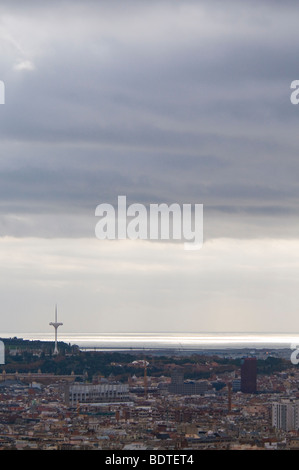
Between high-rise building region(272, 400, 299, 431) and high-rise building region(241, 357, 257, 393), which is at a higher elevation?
high-rise building region(241, 357, 257, 393)

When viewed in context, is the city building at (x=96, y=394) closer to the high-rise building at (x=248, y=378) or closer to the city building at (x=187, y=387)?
the city building at (x=187, y=387)

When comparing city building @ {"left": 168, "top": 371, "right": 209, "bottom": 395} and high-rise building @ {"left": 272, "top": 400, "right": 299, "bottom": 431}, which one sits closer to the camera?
high-rise building @ {"left": 272, "top": 400, "right": 299, "bottom": 431}

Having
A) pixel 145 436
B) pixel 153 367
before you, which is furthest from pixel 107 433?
pixel 153 367

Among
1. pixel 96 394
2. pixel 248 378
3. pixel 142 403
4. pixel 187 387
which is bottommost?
pixel 142 403

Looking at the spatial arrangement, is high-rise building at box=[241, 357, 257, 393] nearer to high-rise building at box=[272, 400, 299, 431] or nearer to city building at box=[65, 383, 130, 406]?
city building at box=[65, 383, 130, 406]

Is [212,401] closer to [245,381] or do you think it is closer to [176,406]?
[176,406]

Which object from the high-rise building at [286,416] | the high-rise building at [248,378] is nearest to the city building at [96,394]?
the high-rise building at [248,378]

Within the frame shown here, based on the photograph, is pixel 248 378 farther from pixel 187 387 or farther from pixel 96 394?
pixel 96 394

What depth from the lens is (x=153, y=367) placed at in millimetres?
68812

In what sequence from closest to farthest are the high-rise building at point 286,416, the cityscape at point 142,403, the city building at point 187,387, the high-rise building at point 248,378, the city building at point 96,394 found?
1. the cityscape at point 142,403
2. the high-rise building at point 286,416
3. the city building at point 96,394
4. the high-rise building at point 248,378
5. the city building at point 187,387

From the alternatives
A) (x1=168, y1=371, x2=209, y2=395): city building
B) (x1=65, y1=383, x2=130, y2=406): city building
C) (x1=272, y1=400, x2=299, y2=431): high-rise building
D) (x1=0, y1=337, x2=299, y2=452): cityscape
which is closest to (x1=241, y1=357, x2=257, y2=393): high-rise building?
(x1=0, y1=337, x2=299, y2=452): cityscape

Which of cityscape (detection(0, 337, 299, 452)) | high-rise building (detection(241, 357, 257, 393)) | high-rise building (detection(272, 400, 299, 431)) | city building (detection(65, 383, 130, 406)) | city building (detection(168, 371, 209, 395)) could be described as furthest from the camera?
city building (detection(168, 371, 209, 395))

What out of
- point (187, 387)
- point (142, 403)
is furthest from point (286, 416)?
point (187, 387)
